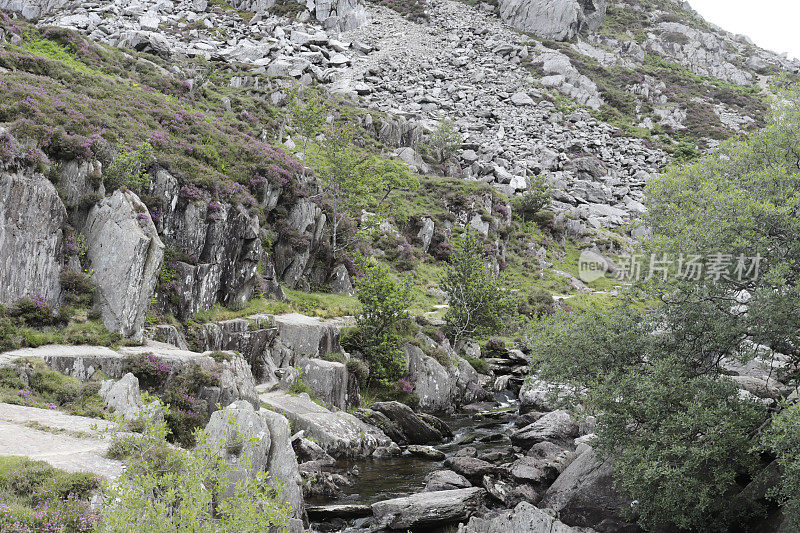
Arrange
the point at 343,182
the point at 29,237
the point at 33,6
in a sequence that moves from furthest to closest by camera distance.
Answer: the point at 33,6 → the point at 343,182 → the point at 29,237

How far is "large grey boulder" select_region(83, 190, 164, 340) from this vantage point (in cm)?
2330

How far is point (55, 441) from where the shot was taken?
13305 millimetres

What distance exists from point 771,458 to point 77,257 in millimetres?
31010

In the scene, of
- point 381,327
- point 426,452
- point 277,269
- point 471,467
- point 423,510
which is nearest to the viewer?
point 423,510

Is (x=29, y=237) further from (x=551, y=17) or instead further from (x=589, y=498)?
(x=551, y=17)

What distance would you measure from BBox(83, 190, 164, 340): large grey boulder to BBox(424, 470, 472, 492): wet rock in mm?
15820

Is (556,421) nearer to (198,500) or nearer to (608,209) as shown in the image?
(198,500)

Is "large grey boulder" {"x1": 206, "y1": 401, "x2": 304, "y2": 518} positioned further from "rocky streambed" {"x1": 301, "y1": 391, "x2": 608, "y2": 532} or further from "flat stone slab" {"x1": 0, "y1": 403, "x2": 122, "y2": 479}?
"flat stone slab" {"x1": 0, "y1": 403, "x2": 122, "y2": 479}

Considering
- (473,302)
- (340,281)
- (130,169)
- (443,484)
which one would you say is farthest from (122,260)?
(473,302)

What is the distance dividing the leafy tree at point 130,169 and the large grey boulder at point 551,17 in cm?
12896

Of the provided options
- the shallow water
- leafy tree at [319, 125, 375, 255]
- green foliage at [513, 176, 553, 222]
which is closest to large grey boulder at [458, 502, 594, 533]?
the shallow water

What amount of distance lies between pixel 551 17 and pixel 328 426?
460 feet

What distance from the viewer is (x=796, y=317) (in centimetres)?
1398

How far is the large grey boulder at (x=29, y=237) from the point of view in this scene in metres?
21.1
